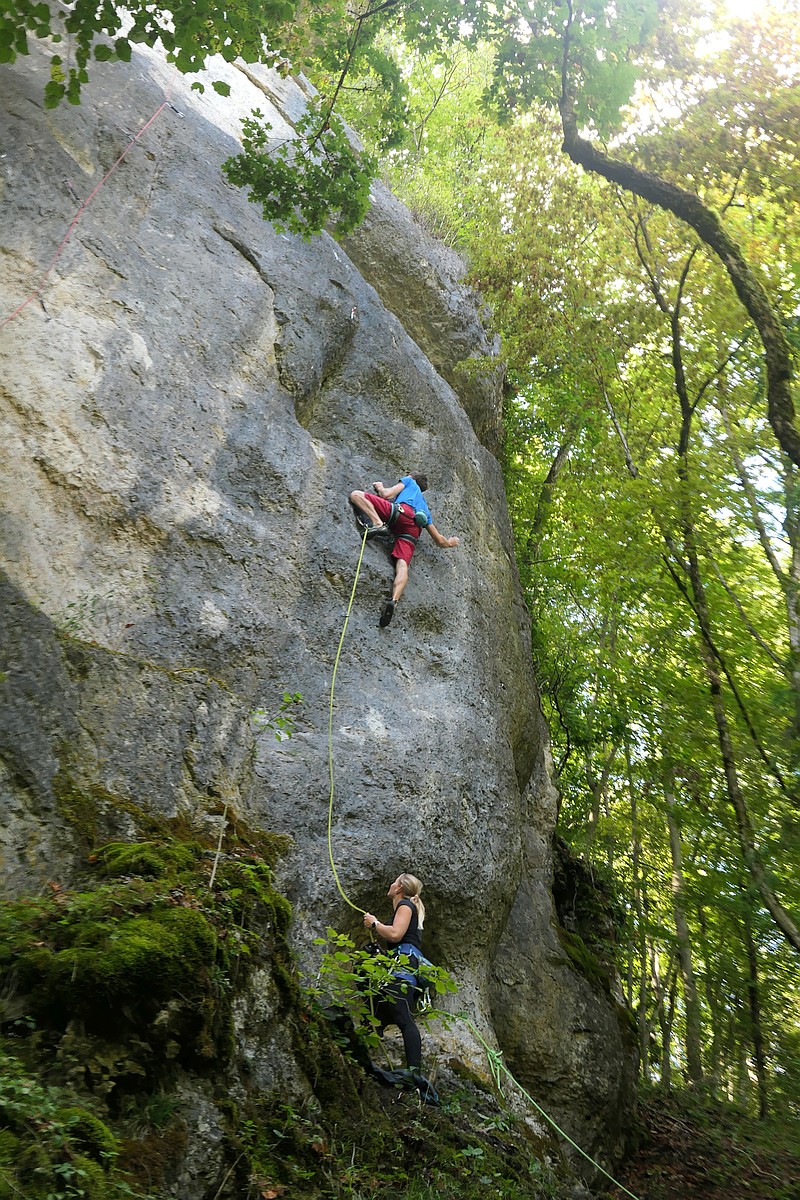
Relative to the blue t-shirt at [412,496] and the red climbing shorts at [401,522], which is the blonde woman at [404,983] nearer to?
the red climbing shorts at [401,522]

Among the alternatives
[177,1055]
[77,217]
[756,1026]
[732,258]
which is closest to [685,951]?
[756,1026]

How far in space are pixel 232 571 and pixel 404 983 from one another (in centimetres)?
386

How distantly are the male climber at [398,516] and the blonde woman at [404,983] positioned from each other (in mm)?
3488

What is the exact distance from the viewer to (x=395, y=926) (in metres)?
6.37

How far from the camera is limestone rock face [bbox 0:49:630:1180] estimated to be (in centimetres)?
585

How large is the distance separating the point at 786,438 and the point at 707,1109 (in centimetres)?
1228

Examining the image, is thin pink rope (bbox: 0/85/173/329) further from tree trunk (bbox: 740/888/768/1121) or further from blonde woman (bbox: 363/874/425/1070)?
tree trunk (bbox: 740/888/768/1121)

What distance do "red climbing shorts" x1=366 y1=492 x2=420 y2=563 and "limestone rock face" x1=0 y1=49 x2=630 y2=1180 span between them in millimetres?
313

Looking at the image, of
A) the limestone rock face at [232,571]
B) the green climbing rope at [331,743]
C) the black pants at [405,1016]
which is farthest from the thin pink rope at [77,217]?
the black pants at [405,1016]

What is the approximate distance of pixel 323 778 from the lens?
750 cm

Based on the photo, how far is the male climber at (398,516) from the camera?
Answer: 30.5 ft

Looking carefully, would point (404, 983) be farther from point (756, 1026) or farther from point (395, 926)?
point (756, 1026)

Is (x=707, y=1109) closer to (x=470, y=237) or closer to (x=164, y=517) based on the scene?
(x=164, y=517)

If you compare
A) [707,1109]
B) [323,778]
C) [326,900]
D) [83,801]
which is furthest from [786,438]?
[707,1109]
